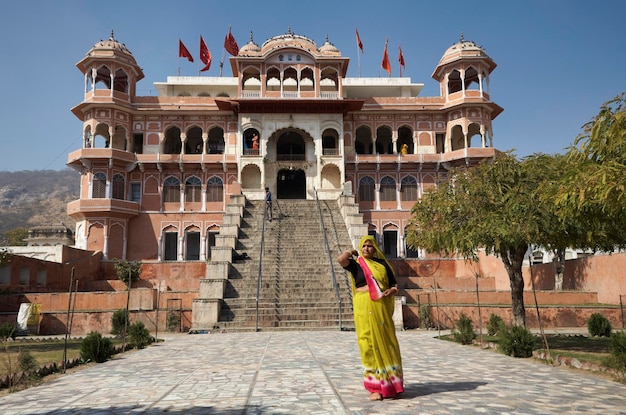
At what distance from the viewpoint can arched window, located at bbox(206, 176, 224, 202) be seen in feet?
112

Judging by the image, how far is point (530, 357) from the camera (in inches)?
387

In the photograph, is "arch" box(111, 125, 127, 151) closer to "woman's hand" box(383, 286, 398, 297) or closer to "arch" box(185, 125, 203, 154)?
"arch" box(185, 125, 203, 154)

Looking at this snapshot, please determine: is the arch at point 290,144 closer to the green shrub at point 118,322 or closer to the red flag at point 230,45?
the red flag at point 230,45

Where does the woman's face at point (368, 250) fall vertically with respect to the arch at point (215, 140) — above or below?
below

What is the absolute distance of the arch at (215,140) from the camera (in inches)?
1427

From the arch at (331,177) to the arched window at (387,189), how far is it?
2.98m

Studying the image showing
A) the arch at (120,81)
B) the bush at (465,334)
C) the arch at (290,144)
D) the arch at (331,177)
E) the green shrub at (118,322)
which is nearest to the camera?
the bush at (465,334)

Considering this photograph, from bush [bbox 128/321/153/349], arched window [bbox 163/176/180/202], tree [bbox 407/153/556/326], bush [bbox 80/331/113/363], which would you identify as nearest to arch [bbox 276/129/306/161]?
arched window [bbox 163/176/180/202]

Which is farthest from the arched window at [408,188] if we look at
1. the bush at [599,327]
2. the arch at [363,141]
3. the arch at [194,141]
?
the bush at [599,327]

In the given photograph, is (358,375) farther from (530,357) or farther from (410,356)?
(530,357)

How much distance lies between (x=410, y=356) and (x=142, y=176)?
90.3 ft

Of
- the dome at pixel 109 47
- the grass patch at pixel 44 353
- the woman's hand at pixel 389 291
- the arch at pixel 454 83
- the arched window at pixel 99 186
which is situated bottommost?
the grass patch at pixel 44 353

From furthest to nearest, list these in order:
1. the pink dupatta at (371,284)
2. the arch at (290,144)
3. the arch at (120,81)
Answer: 1. the arch at (290,144)
2. the arch at (120,81)
3. the pink dupatta at (371,284)

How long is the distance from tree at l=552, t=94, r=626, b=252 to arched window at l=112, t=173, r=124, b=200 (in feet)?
97.6
